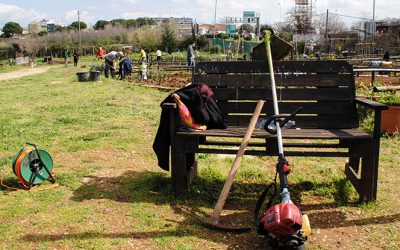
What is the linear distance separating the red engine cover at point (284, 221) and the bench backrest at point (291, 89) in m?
1.84

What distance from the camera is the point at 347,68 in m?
4.76

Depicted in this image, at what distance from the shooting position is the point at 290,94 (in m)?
4.81

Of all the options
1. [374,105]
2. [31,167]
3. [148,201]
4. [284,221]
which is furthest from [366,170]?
[31,167]

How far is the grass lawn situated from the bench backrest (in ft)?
2.38

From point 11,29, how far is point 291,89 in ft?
401

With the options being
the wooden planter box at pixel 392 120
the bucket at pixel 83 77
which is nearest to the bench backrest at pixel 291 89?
the wooden planter box at pixel 392 120

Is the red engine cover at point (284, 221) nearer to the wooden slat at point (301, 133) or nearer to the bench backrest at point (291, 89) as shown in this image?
the wooden slat at point (301, 133)

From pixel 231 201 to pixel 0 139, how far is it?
447 cm

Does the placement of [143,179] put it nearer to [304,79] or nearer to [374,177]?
[304,79]

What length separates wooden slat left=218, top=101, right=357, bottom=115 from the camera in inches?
185

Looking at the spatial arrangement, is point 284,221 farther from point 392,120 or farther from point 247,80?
point 392,120

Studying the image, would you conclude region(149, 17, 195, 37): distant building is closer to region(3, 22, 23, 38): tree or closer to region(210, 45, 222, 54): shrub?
region(210, 45, 222, 54): shrub

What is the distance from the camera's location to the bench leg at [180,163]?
14.1 ft

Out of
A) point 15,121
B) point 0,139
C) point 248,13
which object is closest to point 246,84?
point 0,139
